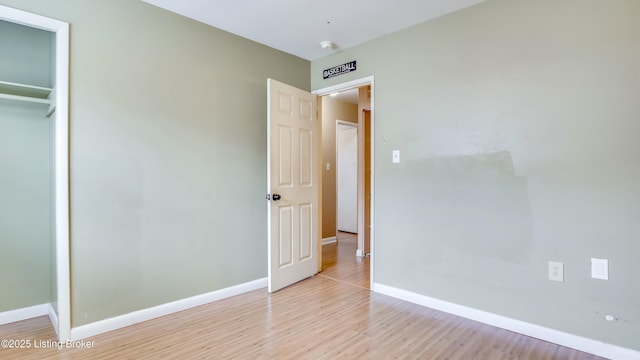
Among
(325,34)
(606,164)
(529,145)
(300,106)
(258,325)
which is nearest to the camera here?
(606,164)

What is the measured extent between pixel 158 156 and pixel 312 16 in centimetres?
170

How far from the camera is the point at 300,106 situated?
133 inches

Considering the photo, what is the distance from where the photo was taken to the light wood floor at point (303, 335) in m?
2.01

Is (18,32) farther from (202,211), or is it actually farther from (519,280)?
(519,280)

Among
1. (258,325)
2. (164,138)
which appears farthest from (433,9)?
(258,325)

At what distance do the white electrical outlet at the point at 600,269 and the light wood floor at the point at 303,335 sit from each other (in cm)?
50

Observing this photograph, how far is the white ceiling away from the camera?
245 centimetres

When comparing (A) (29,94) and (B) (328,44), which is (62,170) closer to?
(A) (29,94)

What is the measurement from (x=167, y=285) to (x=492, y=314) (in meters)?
2.56

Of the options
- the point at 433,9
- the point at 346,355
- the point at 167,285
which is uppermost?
the point at 433,9

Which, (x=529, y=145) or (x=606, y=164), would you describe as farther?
(x=529, y=145)

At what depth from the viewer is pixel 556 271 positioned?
215cm

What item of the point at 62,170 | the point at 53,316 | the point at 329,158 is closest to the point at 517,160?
the point at 62,170

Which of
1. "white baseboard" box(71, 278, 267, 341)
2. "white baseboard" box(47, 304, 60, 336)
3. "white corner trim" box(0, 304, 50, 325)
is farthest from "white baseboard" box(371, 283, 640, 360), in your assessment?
"white corner trim" box(0, 304, 50, 325)
